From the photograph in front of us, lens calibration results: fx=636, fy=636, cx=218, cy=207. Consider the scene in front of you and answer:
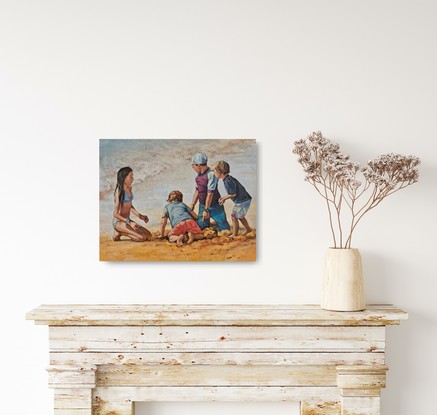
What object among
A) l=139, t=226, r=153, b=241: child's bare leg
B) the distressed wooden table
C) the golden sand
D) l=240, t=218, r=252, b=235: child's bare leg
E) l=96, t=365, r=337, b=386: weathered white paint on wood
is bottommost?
l=96, t=365, r=337, b=386: weathered white paint on wood

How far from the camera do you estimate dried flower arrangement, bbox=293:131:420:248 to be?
244cm

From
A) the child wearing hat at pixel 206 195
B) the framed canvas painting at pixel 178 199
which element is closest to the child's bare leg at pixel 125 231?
the framed canvas painting at pixel 178 199

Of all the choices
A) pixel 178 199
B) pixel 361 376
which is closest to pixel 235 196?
pixel 178 199

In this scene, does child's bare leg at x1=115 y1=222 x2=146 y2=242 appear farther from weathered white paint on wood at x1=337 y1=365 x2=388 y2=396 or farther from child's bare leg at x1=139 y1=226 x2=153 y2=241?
weathered white paint on wood at x1=337 y1=365 x2=388 y2=396

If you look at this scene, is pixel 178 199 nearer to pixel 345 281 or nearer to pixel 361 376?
pixel 345 281

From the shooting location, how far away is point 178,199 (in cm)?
258

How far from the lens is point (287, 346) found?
244 cm

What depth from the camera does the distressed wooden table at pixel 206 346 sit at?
2.40 metres

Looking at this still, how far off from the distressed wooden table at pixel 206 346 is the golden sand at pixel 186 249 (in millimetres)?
225

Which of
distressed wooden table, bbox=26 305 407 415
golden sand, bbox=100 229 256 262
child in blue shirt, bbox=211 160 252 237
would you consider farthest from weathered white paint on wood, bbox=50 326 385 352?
child in blue shirt, bbox=211 160 252 237

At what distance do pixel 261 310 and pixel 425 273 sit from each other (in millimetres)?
698

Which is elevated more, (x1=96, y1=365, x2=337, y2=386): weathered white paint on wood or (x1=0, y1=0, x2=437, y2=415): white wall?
(x1=0, y1=0, x2=437, y2=415): white wall

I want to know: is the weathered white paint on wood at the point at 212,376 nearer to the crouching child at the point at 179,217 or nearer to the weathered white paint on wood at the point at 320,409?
the weathered white paint on wood at the point at 320,409

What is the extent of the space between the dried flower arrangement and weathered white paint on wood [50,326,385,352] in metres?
0.37
